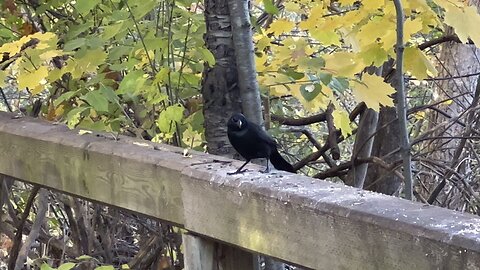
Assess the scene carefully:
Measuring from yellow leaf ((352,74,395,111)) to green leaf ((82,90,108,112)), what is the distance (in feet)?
2.44

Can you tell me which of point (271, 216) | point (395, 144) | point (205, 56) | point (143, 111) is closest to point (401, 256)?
point (271, 216)

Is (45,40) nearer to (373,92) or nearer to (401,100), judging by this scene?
(373,92)

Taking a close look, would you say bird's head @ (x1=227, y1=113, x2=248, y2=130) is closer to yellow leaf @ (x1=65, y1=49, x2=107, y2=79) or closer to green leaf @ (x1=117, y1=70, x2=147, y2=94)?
green leaf @ (x1=117, y1=70, x2=147, y2=94)

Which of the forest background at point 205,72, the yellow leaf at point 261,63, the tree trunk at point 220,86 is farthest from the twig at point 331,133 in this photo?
the tree trunk at point 220,86

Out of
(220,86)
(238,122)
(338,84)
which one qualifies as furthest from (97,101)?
(338,84)

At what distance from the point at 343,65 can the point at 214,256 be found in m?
0.97

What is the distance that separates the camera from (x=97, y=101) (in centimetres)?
234

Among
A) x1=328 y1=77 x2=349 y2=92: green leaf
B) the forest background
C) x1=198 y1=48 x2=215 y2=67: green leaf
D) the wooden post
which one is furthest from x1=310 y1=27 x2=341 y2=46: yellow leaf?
the wooden post

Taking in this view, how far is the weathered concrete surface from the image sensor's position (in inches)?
43.4

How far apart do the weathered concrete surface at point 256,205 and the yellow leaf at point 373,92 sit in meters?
0.66

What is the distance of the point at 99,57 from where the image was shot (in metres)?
2.51

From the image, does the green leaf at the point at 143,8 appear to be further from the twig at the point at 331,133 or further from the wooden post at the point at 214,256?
the twig at the point at 331,133

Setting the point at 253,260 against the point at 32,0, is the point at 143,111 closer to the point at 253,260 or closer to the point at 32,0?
the point at 32,0

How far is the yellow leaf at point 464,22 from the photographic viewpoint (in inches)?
74.0
